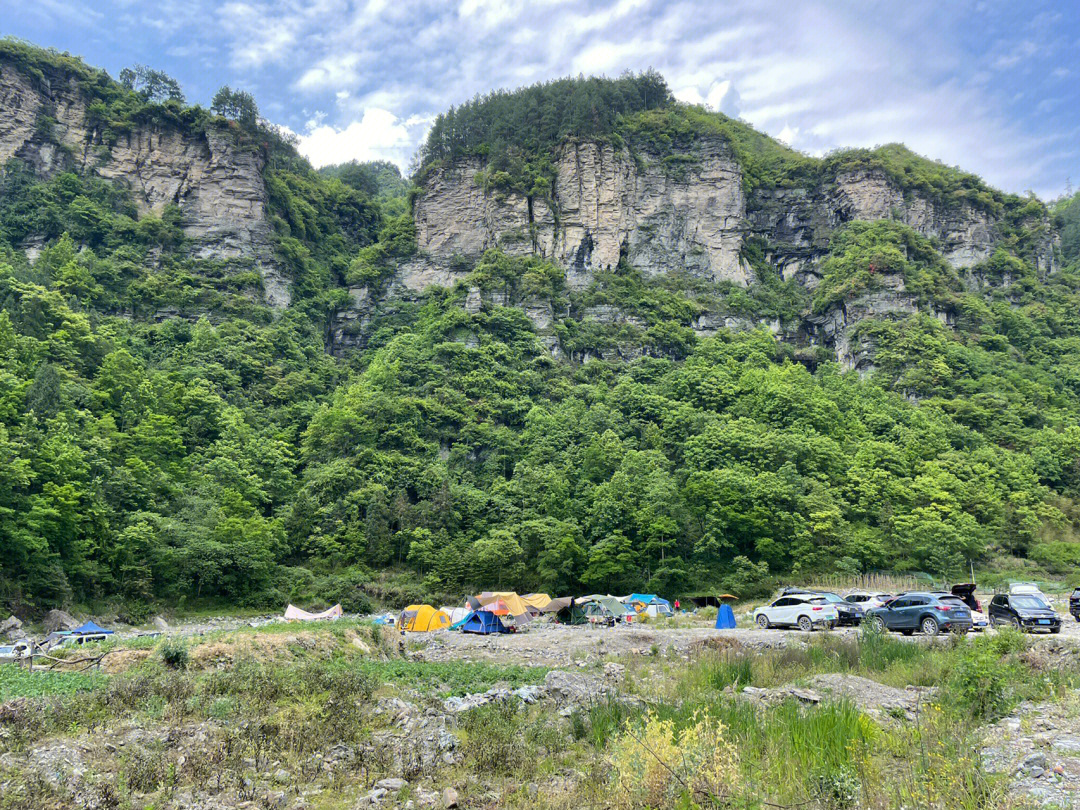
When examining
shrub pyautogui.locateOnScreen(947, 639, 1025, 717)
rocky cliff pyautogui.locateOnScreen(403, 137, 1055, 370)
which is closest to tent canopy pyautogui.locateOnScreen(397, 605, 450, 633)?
shrub pyautogui.locateOnScreen(947, 639, 1025, 717)

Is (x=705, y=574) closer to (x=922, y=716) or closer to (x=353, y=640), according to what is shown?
(x=353, y=640)

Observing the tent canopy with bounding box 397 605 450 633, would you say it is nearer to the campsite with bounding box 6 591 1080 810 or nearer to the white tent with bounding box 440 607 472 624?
the white tent with bounding box 440 607 472 624

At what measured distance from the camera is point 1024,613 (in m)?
17.5

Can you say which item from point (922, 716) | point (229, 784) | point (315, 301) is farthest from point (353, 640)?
point (315, 301)

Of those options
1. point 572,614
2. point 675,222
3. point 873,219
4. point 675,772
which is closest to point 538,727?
point 675,772

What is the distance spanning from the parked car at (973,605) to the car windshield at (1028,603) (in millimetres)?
1145

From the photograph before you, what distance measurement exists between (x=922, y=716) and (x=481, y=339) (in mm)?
61794

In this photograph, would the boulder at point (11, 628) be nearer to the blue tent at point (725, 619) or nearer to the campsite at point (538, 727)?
the campsite at point (538, 727)

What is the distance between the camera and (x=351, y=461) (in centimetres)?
5116

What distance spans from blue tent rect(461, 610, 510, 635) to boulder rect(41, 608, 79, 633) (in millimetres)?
16066

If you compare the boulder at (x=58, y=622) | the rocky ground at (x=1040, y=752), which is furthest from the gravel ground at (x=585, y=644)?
the boulder at (x=58, y=622)

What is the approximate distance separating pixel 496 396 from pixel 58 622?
39.8m

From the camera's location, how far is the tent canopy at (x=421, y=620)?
95.7 feet

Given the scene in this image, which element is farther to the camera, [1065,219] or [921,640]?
[1065,219]
